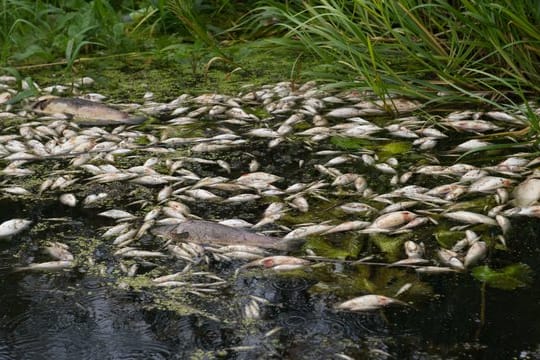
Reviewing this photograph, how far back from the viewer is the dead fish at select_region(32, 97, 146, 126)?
4.13 meters

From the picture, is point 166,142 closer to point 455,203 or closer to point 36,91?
point 36,91

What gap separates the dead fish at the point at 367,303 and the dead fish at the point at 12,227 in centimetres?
118

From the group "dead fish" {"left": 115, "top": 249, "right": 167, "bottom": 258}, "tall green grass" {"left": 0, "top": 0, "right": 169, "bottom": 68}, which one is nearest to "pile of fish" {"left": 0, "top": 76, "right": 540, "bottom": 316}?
"dead fish" {"left": 115, "top": 249, "right": 167, "bottom": 258}

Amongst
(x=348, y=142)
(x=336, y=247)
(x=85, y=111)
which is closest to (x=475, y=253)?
(x=336, y=247)

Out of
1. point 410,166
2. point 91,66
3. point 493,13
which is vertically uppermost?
point 493,13

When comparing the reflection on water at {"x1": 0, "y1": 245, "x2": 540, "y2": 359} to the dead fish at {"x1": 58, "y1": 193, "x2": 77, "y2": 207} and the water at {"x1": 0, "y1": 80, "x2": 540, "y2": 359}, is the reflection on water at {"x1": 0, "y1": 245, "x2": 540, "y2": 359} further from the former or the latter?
the dead fish at {"x1": 58, "y1": 193, "x2": 77, "y2": 207}

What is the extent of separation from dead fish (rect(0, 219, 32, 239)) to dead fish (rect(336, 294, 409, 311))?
3.86 ft

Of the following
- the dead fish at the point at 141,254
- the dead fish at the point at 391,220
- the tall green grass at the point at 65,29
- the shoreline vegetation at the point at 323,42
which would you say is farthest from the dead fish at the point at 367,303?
the tall green grass at the point at 65,29

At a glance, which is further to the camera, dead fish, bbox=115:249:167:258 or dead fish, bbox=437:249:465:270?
dead fish, bbox=115:249:167:258

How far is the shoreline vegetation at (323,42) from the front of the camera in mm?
3805

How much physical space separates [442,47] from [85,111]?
5.49ft

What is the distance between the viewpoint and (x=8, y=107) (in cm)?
439

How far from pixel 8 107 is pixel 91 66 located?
873mm

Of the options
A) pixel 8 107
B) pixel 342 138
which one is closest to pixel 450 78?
pixel 342 138
